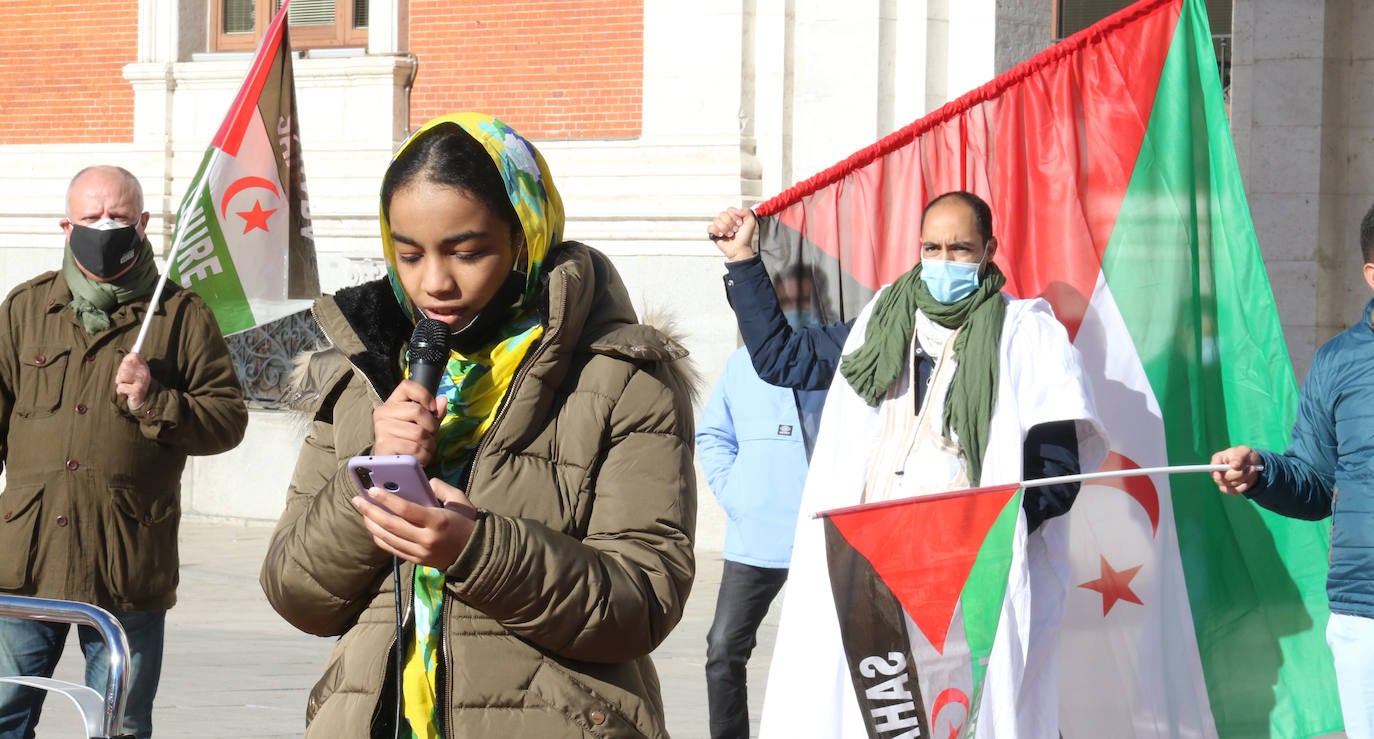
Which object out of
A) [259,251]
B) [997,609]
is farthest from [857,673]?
[259,251]

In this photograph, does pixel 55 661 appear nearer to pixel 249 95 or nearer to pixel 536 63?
pixel 249 95

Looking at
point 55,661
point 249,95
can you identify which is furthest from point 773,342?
point 249,95

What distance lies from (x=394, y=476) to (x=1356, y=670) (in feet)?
9.57

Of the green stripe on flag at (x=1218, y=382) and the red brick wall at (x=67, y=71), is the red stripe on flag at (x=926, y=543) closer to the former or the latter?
the green stripe on flag at (x=1218, y=382)

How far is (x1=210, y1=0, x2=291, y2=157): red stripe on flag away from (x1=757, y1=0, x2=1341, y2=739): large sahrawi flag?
7.14ft

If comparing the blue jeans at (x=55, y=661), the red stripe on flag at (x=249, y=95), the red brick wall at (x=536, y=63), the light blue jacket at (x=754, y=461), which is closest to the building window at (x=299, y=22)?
the red brick wall at (x=536, y=63)

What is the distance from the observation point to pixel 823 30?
11852 millimetres

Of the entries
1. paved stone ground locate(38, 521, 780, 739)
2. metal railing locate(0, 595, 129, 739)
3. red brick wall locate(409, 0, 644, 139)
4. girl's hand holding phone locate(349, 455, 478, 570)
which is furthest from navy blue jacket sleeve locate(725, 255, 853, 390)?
red brick wall locate(409, 0, 644, 139)

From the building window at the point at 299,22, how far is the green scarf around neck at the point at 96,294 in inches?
366

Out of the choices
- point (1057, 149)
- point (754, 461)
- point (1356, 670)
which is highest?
point (1057, 149)

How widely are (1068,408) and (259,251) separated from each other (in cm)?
356

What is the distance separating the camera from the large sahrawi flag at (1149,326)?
5.69m

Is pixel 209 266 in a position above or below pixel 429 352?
above

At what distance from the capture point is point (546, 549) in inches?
105
